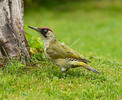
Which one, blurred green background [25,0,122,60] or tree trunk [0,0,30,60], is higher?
tree trunk [0,0,30,60]

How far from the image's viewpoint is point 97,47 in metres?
12.9

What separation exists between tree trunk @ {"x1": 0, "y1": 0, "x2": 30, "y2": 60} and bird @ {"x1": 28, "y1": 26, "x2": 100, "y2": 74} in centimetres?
57

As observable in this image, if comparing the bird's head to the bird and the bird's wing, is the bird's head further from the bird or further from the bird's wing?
the bird's wing

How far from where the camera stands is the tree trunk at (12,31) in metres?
5.92

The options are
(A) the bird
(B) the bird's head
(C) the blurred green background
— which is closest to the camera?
(A) the bird

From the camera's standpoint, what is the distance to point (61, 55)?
5.73 metres

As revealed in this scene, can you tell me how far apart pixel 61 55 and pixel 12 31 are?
47.0 inches

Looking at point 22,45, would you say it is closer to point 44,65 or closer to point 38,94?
point 44,65

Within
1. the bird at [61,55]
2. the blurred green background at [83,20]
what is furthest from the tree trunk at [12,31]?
the blurred green background at [83,20]

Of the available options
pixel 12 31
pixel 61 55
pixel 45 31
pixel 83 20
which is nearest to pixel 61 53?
pixel 61 55

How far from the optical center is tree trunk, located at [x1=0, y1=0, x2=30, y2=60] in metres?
5.92

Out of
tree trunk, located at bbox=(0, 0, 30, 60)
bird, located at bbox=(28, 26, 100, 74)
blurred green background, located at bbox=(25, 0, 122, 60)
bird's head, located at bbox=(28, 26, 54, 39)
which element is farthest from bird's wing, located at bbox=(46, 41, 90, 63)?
blurred green background, located at bbox=(25, 0, 122, 60)

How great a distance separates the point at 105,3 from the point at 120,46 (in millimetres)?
13401

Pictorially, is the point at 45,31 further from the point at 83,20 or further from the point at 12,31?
the point at 83,20
